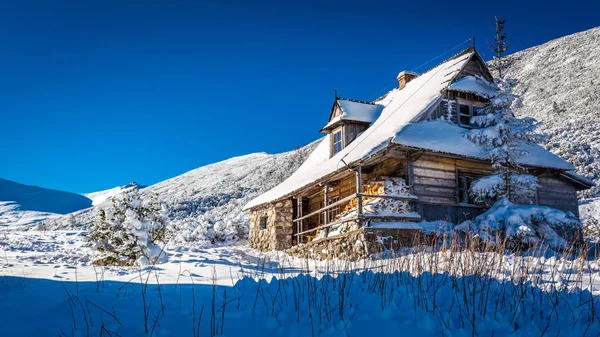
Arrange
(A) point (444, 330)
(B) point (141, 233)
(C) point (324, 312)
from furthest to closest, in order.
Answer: (B) point (141, 233) → (C) point (324, 312) → (A) point (444, 330)

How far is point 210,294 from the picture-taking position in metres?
6.12

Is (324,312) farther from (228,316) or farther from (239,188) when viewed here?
(239,188)

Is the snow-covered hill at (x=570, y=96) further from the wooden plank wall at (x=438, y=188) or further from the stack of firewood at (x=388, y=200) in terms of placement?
the stack of firewood at (x=388, y=200)

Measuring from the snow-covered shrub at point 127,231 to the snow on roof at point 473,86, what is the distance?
12196 mm

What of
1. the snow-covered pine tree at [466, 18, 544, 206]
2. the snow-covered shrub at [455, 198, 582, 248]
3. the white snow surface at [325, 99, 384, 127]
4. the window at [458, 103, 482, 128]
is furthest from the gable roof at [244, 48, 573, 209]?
the snow-covered shrub at [455, 198, 582, 248]

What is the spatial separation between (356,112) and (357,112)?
6cm

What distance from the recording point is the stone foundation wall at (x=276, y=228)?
20703 millimetres

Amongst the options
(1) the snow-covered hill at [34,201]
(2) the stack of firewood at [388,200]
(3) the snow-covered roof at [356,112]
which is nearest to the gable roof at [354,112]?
(3) the snow-covered roof at [356,112]

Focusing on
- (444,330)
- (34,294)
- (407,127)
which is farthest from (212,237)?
(444,330)

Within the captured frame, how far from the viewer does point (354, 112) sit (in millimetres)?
19547

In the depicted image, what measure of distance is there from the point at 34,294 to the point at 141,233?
22.1 feet

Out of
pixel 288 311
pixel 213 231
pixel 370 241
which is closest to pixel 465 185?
pixel 370 241

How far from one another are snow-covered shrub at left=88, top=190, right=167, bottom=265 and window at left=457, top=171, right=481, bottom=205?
10730mm

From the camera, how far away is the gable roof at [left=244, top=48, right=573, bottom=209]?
46.8ft
